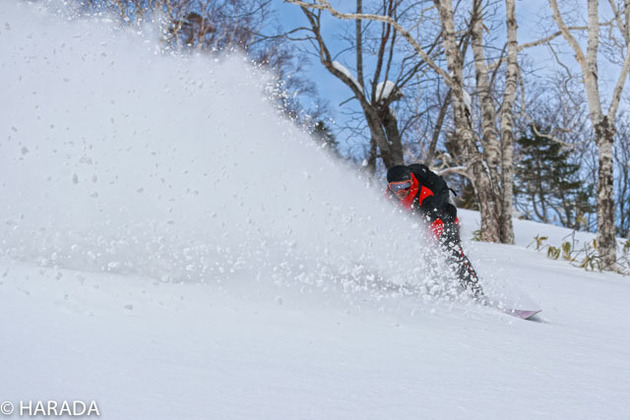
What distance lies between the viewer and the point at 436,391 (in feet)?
4.47

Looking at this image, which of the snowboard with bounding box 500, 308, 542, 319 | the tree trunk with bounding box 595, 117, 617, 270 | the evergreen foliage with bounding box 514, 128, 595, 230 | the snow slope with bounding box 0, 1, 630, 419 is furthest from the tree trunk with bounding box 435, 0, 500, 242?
the evergreen foliage with bounding box 514, 128, 595, 230

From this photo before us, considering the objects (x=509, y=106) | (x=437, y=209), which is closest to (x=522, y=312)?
(x=437, y=209)

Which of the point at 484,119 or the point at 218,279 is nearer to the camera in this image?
the point at 218,279

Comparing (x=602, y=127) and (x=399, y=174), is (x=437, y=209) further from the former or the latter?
(x=602, y=127)

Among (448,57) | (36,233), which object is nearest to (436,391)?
(36,233)

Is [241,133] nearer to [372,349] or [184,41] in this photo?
[372,349]

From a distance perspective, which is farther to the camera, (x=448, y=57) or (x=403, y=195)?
(x=448, y=57)

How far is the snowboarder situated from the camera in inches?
136

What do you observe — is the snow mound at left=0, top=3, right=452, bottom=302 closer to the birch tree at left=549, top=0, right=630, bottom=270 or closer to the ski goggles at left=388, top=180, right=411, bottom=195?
the ski goggles at left=388, top=180, right=411, bottom=195

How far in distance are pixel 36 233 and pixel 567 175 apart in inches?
1048

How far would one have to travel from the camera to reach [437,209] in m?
3.51

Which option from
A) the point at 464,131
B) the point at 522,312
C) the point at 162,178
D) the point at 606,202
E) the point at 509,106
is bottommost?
the point at 522,312

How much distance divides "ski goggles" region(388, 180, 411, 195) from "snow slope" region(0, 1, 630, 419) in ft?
0.89

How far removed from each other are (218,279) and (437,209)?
6.05ft
